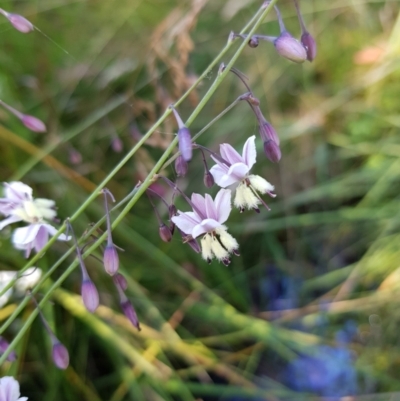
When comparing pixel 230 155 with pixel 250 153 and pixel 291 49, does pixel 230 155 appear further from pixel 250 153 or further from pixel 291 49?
pixel 291 49

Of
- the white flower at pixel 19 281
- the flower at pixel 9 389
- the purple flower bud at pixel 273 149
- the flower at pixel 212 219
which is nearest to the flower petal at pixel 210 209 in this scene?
the flower at pixel 212 219

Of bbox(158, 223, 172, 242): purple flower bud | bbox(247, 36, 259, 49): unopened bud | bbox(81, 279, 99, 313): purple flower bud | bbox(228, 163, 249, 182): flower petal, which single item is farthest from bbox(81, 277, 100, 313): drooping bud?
bbox(247, 36, 259, 49): unopened bud

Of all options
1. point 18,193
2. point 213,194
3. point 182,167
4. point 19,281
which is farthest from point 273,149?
point 213,194

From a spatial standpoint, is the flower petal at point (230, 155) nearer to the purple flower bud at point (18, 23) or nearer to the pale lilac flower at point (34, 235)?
the pale lilac flower at point (34, 235)

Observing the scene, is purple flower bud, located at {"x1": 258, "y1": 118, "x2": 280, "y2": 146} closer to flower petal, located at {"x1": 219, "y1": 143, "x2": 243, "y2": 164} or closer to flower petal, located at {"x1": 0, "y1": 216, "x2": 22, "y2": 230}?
flower petal, located at {"x1": 219, "y1": 143, "x2": 243, "y2": 164}

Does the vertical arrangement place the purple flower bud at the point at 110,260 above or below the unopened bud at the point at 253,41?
below

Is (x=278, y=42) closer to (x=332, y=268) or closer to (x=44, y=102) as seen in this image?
(x=44, y=102)
